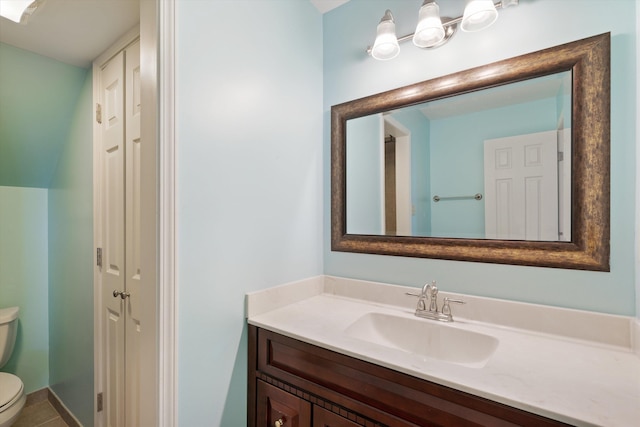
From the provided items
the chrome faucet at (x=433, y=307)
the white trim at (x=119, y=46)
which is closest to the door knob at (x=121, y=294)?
the white trim at (x=119, y=46)

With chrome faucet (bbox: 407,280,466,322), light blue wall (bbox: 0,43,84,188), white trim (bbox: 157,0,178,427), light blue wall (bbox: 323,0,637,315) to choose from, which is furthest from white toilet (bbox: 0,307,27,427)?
chrome faucet (bbox: 407,280,466,322)

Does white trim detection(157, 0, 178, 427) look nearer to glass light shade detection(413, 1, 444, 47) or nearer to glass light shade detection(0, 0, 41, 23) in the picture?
glass light shade detection(0, 0, 41, 23)

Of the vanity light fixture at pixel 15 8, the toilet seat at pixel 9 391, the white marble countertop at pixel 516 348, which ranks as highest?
the vanity light fixture at pixel 15 8

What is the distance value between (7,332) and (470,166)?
2784 millimetres

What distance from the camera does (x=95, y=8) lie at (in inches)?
48.5

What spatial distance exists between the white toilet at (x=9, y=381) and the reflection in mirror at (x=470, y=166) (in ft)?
6.27

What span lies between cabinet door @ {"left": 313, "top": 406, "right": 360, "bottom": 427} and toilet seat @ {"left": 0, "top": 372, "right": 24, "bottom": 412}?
5.36 ft

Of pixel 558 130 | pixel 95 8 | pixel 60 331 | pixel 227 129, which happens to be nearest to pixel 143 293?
pixel 227 129

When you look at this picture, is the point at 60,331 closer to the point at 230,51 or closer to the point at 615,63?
the point at 230,51

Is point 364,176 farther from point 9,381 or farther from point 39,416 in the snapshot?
point 39,416

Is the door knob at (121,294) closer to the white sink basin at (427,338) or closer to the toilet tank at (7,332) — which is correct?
the toilet tank at (7,332)

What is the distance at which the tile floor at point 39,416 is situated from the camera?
1.82m

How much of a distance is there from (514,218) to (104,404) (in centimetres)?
221

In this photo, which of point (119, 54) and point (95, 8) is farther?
point (119, 54)
